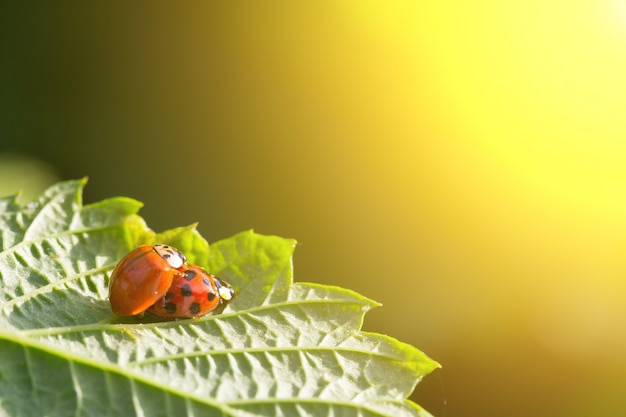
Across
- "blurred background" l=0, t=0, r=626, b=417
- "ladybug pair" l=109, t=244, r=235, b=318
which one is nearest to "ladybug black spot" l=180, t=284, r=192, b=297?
"ladybug pair" l=109, t=244, r=235, b=318

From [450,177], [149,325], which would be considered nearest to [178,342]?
[149,325]

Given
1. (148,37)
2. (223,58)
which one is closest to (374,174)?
(223,58)

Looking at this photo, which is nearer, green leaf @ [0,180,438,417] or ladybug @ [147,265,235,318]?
green leaf @ [0,180,438,417]

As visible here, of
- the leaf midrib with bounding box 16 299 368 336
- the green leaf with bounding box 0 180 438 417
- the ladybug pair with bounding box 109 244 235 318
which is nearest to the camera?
the green leaf with bounding box 0 180 438 417

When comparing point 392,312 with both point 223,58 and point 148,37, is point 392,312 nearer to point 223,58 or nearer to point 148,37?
point 223,58

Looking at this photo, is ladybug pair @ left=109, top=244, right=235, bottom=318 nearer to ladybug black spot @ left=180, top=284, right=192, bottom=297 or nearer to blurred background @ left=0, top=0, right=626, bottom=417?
ladybug black spot @ left=180, top=284, right=192, bottom=297

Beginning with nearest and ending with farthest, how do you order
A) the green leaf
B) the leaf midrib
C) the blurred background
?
1. the green leaf
2. the leaf midrib
3. the blurred background

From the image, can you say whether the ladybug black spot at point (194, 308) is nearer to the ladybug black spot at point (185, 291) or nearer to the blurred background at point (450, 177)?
the ladybug black spot at point (185, 291)

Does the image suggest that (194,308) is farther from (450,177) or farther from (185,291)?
(450,177)

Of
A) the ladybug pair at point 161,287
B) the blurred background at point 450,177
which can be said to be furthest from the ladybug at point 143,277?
the blurred background at point 450,177
